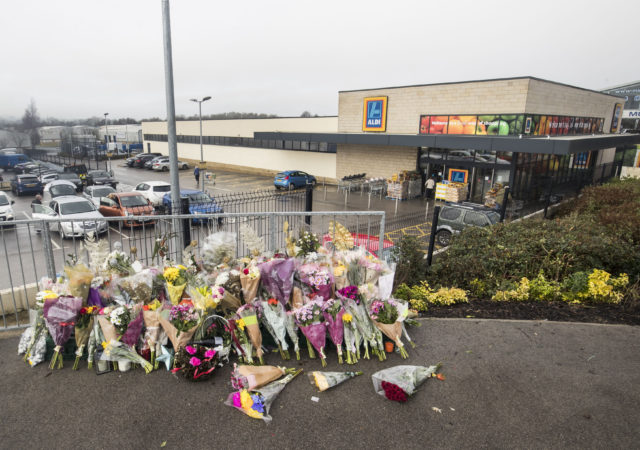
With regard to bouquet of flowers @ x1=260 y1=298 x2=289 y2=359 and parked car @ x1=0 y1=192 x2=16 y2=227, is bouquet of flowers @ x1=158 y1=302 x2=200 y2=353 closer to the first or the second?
bouquet of flowers @ x1=260 y1=298 x2=289 y2=359

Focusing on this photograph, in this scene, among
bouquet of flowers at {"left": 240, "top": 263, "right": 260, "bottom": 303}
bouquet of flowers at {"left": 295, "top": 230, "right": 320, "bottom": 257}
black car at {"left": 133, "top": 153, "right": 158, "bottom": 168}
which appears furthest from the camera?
black car at {"left": 133, "top": 153, "right": 158, "bottom": 168}

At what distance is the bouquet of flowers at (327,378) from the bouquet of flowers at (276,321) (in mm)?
440

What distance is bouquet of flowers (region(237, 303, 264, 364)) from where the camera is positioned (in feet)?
13.9

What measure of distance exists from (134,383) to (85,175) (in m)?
29.7

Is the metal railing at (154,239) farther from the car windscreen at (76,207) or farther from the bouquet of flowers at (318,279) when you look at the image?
the car windscreen at (76,207)

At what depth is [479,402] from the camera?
150 inches

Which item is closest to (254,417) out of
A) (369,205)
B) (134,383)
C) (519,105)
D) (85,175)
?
(134,383)

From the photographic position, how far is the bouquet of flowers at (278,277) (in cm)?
451

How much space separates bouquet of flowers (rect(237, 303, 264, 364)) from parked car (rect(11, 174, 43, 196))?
27154 millimetres

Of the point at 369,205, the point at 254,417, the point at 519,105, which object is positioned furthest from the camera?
the point at 369,205

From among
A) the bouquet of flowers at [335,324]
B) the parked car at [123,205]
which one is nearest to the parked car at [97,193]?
the parked car at [123,205]

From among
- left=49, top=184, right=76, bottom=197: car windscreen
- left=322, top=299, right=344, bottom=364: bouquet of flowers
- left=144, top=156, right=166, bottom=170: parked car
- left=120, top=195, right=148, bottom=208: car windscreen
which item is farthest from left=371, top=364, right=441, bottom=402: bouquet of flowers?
left=144, top=156, right=166, bottom=170: parked car

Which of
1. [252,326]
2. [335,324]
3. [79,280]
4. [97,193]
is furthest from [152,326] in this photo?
[97,193]

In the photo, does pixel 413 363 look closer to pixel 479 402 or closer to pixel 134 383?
Answer: pixel 479 402
